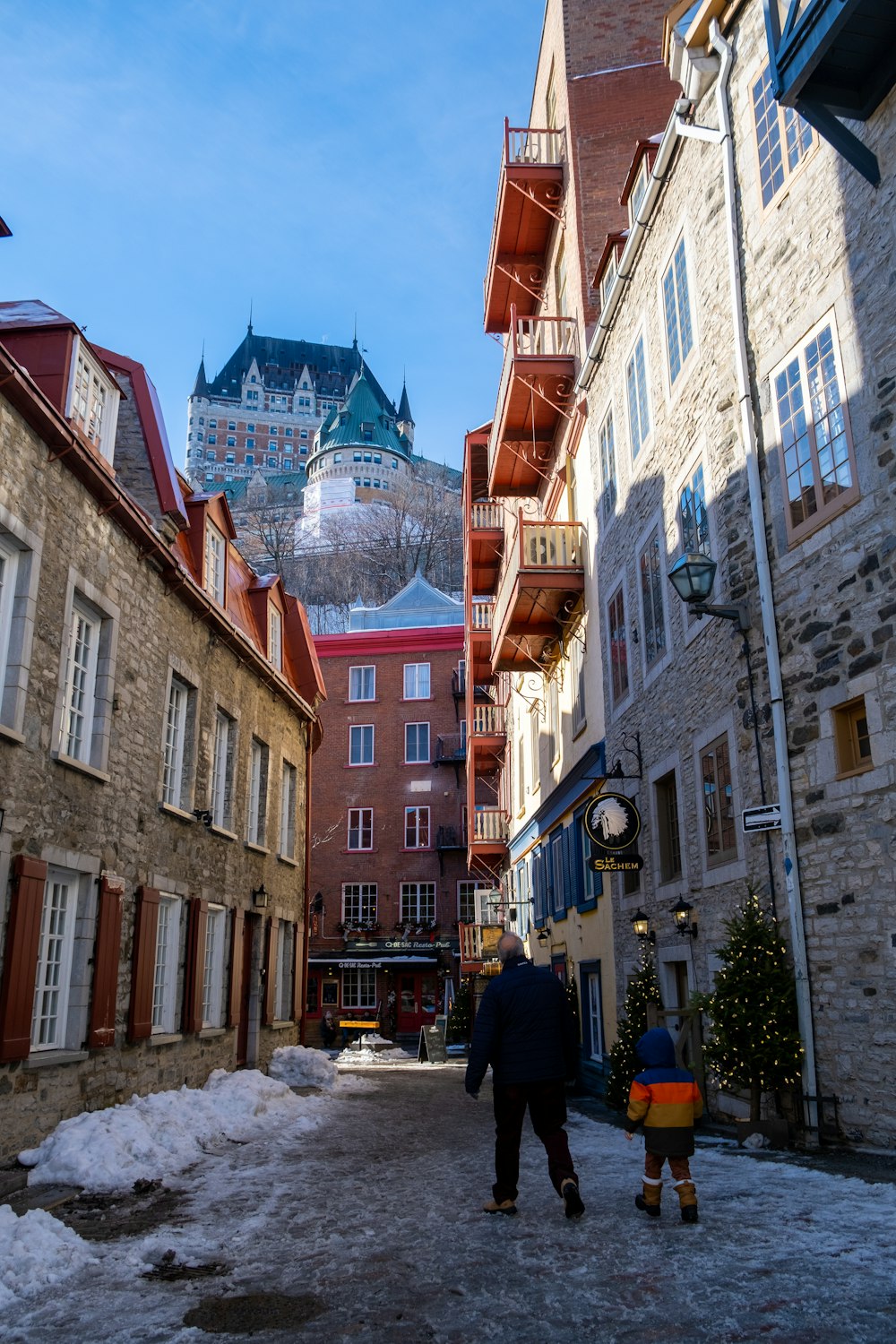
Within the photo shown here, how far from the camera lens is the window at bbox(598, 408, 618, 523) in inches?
612

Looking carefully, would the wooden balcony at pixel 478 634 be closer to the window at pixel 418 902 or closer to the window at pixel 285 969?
the window at pixel 285 969

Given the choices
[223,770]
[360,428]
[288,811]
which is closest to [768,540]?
[223,770]

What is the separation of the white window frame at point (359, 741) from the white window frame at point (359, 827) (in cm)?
183

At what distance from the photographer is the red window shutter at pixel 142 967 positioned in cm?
1143

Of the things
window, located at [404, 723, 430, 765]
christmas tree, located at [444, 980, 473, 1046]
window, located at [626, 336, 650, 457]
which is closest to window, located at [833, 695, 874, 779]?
window, located at [626, 336, 650, 457]

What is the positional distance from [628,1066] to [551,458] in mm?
12539

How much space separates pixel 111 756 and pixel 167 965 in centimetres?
343

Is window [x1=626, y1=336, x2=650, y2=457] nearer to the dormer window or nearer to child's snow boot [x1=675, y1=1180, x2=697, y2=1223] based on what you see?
the dormer window

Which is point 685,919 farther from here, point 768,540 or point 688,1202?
point 688,1202

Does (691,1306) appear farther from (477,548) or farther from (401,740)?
(401,740)

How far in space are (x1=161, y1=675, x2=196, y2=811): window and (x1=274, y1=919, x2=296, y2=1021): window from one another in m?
6.04

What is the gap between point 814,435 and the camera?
877 cm

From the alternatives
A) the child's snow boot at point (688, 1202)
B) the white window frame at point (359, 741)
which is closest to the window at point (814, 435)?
the child's snow boot at point (688, 1202)

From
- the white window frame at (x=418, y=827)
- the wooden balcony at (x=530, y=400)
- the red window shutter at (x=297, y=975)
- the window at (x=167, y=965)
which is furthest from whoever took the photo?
the white window frame at (x=418, y=827)
